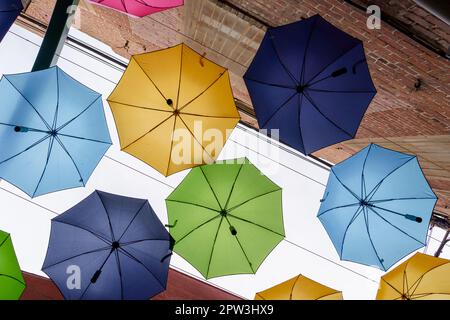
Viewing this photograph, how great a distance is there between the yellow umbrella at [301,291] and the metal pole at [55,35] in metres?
4.01

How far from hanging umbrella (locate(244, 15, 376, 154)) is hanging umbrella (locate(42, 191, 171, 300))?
180cm

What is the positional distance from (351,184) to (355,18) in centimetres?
193

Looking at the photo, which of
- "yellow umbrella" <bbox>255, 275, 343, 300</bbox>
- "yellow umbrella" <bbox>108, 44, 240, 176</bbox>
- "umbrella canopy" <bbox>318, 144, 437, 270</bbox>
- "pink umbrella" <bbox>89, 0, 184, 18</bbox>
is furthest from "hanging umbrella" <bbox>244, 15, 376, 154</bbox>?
"yellow umbrella" <bbox>255, 275, 343, 300</bbox>

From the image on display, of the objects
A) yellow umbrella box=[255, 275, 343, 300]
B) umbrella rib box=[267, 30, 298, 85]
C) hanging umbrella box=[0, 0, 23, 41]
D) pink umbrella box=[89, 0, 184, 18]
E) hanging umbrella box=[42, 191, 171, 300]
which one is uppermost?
pink umbrella box=[89, 0, 184, 18]

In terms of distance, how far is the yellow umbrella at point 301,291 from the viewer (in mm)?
3986

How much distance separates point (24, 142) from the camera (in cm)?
360

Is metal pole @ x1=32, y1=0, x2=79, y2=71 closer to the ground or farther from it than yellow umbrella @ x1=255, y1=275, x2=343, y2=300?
farther from it

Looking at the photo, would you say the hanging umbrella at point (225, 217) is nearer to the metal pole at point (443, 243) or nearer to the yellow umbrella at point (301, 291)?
the yellow umbrella at point (301, 291)

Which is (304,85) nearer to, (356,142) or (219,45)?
(219,45)

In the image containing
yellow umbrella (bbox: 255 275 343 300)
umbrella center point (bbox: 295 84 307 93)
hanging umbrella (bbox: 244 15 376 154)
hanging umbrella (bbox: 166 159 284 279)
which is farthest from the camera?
yellow umbrella (bbox: 255 275 343 300)

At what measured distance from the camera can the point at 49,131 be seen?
3.62m

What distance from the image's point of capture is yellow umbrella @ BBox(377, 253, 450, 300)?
3.88 metres

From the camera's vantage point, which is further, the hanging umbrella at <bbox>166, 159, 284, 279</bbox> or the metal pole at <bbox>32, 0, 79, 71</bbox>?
the metal pole at <bbox>32, 0, 79, 71</bbox>

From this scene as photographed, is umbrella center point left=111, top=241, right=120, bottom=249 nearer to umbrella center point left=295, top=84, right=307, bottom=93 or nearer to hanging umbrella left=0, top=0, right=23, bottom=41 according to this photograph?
hanging umbrella left=0, top=0, right=23, bottom=41
